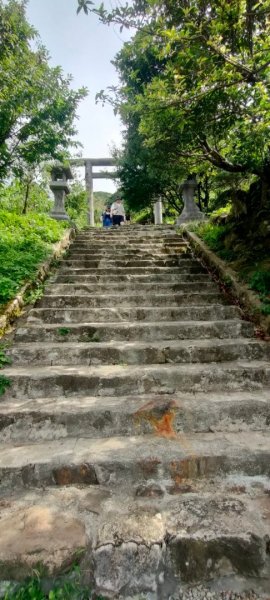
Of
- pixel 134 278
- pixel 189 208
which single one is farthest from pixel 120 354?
pixel 189 208

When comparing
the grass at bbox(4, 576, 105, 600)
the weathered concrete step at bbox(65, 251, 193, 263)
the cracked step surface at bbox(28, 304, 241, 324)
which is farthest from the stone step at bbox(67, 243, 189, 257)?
the grass at bbox(4, 576, 105, 600)

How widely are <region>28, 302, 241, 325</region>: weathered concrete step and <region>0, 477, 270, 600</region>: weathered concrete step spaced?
2255mm

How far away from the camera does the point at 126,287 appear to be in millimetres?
4652

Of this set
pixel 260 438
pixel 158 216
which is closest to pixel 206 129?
pixel 260 438

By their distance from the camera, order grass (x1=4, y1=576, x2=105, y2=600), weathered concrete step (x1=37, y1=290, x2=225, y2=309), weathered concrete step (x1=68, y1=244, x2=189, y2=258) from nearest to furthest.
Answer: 1. grass (x1=4, y1=576, x2=105, y2=600)
2. weathered concrete step (x1=37, y1=290, x2=225, y2=309)
3. weathered concrete step (x1=68, y1=244, x2=189, y2=258)

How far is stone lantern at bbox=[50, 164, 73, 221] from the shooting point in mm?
8711

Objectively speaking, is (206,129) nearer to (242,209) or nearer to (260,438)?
(242,209)

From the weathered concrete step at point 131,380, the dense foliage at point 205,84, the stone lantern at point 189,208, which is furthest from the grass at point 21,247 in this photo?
the stone lantern at point 189,208

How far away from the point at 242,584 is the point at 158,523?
1.47ft

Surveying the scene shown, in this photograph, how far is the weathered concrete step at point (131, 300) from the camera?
4125 mm

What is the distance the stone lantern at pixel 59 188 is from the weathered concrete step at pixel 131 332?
5.97 meters

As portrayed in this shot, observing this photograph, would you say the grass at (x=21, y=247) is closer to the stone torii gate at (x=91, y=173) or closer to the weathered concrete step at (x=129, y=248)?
the weathered concrete step at (x=129, y=248)

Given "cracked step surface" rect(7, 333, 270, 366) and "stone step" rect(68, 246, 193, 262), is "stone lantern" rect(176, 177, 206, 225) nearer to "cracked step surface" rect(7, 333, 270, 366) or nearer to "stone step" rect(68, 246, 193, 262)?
"stone step" rect(68, 246, 193, 262)

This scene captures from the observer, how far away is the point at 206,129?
15.1ft
